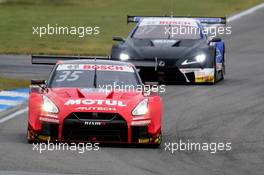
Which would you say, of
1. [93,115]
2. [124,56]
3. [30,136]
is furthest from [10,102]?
[93,115]

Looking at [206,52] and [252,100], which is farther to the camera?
[206,52]

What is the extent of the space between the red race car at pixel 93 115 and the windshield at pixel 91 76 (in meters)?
0.18

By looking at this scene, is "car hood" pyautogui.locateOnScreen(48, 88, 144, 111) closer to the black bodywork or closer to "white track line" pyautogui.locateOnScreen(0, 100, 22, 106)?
"white track line" pyautogui.locateOnScreen(0, 100, 22, 106)

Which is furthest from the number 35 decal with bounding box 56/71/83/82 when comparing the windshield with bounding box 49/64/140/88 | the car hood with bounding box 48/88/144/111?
the car hood with bounding box 48/88/144/111

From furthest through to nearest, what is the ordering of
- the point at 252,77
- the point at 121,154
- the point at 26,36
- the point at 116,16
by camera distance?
the point at 116,16
the point at 26,36
the point at 252,77
the point at 121,154

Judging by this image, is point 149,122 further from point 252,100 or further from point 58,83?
point 252,100

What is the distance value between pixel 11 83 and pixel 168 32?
11.8 feet

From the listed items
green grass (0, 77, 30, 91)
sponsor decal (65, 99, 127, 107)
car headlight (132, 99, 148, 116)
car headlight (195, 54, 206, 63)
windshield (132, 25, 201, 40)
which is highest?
windshield (132, 25, 201, 40)

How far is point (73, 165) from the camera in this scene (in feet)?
37.5

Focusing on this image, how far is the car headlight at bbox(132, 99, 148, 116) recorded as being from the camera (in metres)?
13.2

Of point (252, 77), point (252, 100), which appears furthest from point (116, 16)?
point (252, 100)

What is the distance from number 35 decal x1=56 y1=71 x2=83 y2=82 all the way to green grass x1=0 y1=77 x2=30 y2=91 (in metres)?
6.60

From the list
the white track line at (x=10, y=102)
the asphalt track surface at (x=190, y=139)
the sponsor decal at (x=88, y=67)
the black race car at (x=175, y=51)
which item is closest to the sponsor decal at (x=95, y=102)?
the asphalt track surface at (x=190, y=139)

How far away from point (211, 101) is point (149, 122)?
5.44 meters
